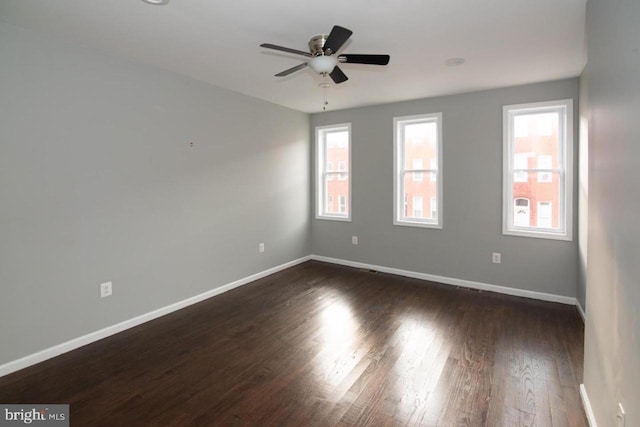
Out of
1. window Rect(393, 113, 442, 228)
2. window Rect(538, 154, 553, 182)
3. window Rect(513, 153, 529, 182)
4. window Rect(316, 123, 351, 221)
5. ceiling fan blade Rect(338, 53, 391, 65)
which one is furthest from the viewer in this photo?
window Rect(316, 123, 351, 221)

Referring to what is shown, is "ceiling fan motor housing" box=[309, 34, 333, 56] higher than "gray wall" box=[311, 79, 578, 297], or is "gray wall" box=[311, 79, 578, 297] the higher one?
"ceiling fan motor housing" box=[309, 34, 333, 56]

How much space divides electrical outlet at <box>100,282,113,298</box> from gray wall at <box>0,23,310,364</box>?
50 millimetres

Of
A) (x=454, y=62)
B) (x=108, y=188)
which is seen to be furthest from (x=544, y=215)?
(x=108, y=188)

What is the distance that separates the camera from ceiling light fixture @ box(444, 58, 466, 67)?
10.1 ft

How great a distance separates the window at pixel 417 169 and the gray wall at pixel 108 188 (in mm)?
2152

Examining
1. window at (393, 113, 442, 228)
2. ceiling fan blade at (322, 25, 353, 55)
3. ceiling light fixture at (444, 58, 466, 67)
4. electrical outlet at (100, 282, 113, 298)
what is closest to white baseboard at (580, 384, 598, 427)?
window at (393, 113, 442, 228)

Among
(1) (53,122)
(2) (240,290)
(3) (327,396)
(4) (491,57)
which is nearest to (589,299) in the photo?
(3) (327,396)

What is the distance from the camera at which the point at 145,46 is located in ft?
9.24

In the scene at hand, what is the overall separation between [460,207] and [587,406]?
2715mm

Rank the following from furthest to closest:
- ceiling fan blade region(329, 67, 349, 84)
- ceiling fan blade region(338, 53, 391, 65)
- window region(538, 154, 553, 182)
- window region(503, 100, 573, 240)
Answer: window region(538, 154, 553, 182) → window region(503, 100, 573, 240) → ceiling fan blade region(329, 67, 349, 84) → ceiling fan blade region(338, 53, 391, 65)

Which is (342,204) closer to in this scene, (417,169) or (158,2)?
(417,169)

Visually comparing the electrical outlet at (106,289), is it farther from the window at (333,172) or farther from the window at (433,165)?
the window at (433,165)

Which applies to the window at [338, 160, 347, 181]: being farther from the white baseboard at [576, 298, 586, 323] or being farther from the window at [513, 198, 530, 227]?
the white baseboard at [576, 298, 586, 323]

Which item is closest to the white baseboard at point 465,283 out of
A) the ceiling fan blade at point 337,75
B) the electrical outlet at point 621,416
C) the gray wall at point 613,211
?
the gray wall at point 613,211
